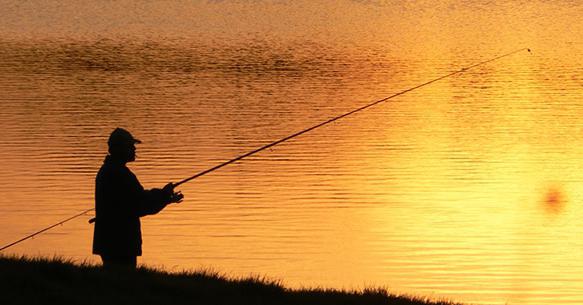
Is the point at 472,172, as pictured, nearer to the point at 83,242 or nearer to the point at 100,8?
the point at 83,242

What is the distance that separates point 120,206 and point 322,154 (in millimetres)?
15583

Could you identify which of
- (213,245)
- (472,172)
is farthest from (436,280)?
(472,172)

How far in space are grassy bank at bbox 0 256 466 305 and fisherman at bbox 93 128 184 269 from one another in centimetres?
25

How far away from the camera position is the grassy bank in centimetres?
838

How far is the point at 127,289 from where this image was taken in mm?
8648

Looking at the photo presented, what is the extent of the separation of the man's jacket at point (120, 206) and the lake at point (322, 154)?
5.20m

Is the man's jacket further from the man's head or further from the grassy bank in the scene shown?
the grassy bank

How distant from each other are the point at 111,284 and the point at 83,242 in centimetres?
815

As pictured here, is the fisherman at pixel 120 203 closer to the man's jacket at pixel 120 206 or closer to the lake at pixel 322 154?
the man's jacket at pixel 120 206

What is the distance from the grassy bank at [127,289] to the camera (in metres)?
8.38

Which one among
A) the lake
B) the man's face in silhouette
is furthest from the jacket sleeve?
the lake

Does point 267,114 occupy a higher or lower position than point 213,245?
higher

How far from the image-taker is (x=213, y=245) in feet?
54.8

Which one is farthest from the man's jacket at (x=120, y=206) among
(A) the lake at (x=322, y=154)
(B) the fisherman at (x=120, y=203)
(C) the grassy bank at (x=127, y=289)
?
(A) the lake at (x=322, y=154)
